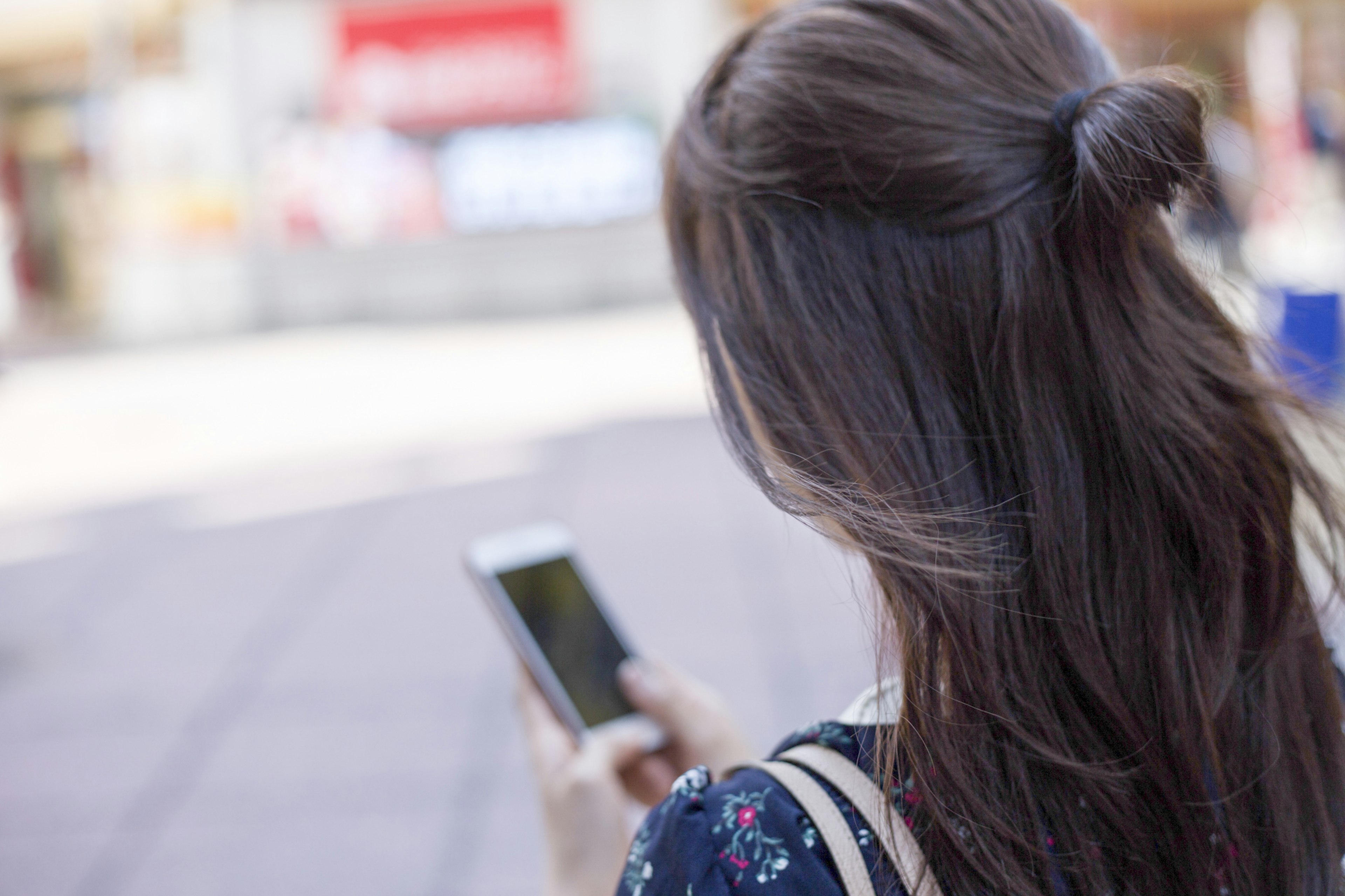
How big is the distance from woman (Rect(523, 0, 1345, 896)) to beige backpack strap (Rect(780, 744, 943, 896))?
0.01 m

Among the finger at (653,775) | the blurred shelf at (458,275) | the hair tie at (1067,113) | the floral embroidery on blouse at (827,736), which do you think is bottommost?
the blurred shelf at (458,275)

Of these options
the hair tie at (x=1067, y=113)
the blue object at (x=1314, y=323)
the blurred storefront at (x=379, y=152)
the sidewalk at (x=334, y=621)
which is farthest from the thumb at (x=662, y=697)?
the blurred storefront at (x=379, y=152)

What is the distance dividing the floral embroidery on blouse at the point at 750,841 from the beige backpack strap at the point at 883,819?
0.16ft

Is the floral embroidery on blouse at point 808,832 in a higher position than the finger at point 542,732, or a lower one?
higher

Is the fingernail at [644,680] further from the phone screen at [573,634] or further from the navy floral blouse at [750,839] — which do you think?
the navy floral blouse at [750,839]

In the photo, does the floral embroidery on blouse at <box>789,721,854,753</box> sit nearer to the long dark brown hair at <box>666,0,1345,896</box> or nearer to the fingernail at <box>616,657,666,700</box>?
the long dark brown hair at <box>666,0,1345,896</box>

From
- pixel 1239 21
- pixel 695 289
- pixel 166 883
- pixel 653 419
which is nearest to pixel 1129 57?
pixel 695 289

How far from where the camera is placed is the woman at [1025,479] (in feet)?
2.69

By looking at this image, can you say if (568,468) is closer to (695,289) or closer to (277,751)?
(277,751)

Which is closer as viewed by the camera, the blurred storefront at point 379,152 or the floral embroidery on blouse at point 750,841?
the floral embroidery on blouse at point 750,841

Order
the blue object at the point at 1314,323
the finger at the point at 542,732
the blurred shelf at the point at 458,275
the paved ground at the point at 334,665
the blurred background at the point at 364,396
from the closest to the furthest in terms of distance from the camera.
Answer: the finger at the point at 542,732, the paved ground at the point at 334,665, the blurred background at the point at 364,396, the blue object at the point at 1314,323, the blurred shelf at the point at 458,275

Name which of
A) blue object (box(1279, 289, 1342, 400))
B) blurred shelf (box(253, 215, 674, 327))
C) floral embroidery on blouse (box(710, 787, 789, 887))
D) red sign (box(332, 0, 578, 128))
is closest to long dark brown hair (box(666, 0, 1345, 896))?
floral embroidery on blouse (box(710, 787, 789, 887))

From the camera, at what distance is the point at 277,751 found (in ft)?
10.5

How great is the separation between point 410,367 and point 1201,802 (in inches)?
366
